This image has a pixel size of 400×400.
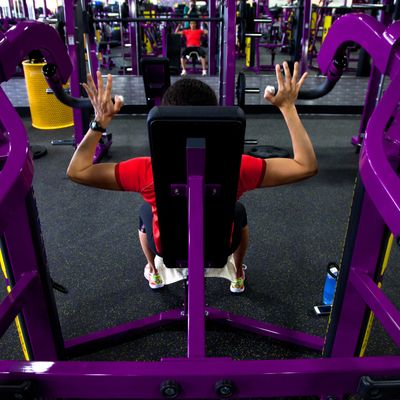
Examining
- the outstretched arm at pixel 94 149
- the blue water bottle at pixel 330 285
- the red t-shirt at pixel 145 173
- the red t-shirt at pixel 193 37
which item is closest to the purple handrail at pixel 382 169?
the red t-shirt at pixel 145 173

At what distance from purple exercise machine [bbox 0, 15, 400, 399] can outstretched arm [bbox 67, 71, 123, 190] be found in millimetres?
172

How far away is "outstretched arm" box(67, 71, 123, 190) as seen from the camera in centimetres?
114

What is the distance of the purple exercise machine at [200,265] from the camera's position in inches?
28.1

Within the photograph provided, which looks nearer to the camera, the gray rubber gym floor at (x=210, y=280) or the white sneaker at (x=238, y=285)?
the gray rubber gym floor at (x=210, y=280)

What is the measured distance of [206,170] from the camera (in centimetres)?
108

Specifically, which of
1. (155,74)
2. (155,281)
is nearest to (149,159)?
(155,281)

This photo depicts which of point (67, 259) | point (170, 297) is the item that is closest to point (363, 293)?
point (170, 297)

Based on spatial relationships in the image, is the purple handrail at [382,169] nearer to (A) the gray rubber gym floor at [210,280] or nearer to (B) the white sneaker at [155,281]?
(A) the gray rubber gym floor at [210,280]

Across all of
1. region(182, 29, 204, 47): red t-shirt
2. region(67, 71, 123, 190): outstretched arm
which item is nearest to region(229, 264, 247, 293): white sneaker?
region(67, 71, 123, 190): outstretched arm

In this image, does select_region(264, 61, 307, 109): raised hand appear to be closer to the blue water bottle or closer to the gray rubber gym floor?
the blue water bottle

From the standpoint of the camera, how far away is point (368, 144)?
2.87 ft

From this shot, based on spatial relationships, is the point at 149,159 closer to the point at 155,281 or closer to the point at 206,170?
the point at 206,170

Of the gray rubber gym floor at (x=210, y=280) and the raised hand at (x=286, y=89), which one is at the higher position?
the raised hand at (x=286, y=89)

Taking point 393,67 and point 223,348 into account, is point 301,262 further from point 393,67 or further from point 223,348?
point 393,67
